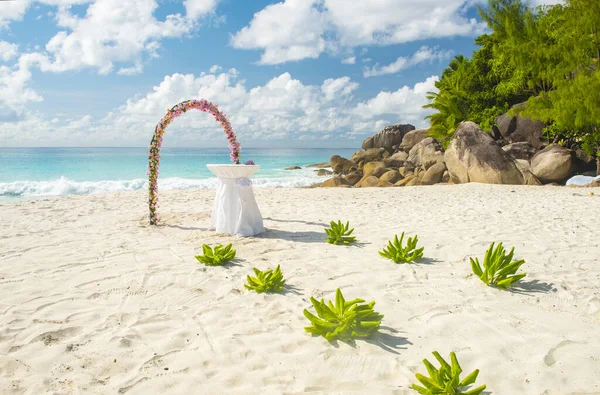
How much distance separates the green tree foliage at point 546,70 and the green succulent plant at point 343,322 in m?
14.7

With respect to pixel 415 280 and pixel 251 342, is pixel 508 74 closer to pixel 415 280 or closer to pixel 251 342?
pixel 415 280

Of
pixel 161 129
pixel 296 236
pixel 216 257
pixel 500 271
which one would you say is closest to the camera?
pixel 500 271

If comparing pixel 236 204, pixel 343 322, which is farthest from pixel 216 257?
pixel 343 322

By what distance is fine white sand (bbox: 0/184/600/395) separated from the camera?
2490 millimetres

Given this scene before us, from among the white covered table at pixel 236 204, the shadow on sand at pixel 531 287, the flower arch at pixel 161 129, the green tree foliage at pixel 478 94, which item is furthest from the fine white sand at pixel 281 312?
the green tree foliage at pixel 478 94

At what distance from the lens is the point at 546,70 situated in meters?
17.3

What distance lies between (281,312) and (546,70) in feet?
62.7

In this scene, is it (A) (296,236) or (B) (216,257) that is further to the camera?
(A) (296,236)

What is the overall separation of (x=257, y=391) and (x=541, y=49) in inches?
745

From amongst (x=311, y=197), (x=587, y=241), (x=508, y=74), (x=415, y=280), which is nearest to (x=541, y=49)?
(x=508, y=74)

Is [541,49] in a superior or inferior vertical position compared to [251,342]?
superior

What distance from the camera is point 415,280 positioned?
414cm

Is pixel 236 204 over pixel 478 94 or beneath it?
beneath

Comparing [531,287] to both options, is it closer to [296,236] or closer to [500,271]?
[500,271]
